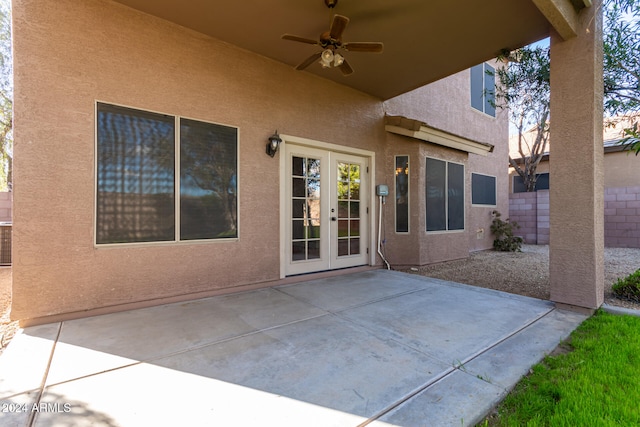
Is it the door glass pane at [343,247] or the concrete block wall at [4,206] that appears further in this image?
the concrete block wall at [4,206]

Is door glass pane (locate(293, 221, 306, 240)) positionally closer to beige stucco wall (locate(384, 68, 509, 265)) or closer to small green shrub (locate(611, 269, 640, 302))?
beige stucco wall (locate(384, 68, 509, 265))

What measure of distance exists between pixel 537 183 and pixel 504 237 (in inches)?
216

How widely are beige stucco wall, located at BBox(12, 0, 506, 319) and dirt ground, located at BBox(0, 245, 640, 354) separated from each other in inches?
30.8

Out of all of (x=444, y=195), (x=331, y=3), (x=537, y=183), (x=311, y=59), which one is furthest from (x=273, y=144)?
(x=537, y=183)

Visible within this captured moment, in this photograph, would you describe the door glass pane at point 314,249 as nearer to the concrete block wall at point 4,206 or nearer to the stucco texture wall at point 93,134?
the stucco texture wall at point 93,134

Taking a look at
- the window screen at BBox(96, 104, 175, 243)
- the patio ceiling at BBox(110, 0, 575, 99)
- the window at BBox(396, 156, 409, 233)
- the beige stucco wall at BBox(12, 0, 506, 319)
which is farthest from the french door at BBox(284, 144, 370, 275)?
the window screen at BBox(96, 104, 175, 243)

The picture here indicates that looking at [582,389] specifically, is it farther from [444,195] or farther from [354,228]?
[444,195]

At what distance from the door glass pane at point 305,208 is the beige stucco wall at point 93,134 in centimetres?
40

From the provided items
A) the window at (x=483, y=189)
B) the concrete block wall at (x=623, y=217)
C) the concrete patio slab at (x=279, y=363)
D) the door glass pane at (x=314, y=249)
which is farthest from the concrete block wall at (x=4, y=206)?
the concrete block wall at (x=623, y=217)

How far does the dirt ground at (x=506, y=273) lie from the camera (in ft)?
11.5

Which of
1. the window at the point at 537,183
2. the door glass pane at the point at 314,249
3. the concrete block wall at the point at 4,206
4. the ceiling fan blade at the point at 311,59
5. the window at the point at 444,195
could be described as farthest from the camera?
the window at the point at 537,183

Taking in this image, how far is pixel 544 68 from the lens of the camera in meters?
4.41

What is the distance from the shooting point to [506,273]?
17.8ft

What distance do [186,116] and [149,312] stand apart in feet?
7.97
